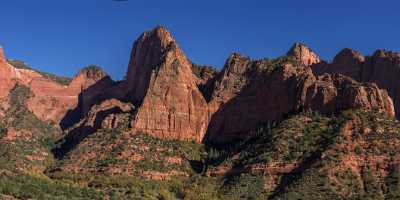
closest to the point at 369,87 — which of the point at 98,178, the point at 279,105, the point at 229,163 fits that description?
the point at 279,105

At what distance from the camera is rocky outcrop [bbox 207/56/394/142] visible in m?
161

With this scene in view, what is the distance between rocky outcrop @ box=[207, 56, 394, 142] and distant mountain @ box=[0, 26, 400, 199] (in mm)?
248

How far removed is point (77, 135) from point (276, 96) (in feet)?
150

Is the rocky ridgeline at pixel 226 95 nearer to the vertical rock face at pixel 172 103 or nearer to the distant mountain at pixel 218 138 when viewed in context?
the vertical rock face at pixel 172 103

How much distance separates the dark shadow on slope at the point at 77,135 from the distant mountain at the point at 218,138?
1.24ft

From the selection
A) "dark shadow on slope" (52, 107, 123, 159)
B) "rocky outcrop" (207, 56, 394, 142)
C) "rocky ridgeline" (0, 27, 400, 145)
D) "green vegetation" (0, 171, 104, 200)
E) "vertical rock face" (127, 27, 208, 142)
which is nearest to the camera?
"green vegetation" (0, 171, 104, 200)

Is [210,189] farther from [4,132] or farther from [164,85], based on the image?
[4,132]

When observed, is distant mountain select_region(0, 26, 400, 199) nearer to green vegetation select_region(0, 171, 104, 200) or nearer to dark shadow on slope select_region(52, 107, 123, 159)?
green vegetation select_region(0, 171, 104, 200)

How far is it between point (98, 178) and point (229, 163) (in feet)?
80.2

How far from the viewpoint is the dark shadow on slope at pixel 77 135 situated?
178 meters

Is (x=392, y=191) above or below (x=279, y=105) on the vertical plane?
below

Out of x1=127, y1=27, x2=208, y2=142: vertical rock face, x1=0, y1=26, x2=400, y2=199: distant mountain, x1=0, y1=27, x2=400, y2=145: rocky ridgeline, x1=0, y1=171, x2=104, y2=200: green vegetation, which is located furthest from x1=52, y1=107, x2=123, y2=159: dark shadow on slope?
x1=0, y1=171, x2=104, y2=200: green vegetation

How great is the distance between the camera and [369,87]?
161 m

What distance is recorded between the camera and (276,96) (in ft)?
576
